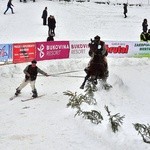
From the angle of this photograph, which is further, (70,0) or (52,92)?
(70,0)

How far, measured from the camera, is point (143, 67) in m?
25.9

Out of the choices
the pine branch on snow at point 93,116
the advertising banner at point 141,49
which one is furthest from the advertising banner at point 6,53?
the pine branch on snow at point 93,116

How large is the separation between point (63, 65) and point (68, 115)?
29.4 ft

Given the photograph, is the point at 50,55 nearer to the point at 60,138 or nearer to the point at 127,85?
the point at 127,85

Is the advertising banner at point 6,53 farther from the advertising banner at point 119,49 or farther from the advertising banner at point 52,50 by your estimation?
the advertising banner at point 119,49

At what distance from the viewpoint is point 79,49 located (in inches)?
971

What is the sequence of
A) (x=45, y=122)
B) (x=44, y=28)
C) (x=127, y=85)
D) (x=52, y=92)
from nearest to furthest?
(x=45, y=122) < (x=52, y=92) < (x=127, y=85) < (x=44, y=28)

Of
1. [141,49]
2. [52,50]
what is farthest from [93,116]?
[141,49]

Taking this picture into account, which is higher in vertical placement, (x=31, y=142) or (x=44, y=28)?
(x=44, y=28)

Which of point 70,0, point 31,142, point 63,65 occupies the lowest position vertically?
point 31,142

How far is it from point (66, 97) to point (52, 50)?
6469 mm

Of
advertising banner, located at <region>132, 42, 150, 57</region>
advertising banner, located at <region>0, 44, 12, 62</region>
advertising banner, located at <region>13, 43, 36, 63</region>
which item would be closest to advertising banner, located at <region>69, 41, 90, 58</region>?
advertising banner, located at <region>13, 43, 36, 63</region>

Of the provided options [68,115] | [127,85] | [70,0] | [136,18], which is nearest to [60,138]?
[68,115]

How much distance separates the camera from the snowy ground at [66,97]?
1281 centimetres
